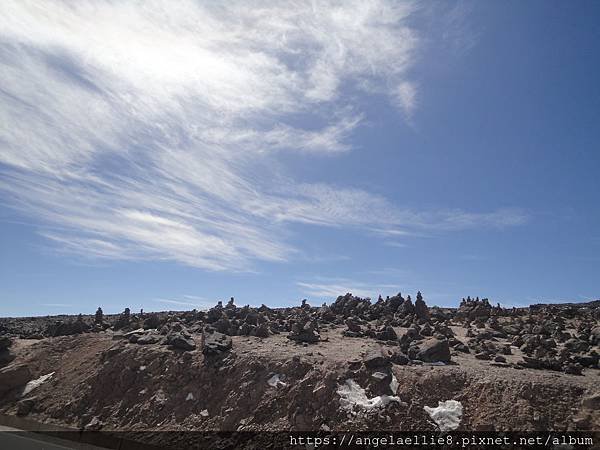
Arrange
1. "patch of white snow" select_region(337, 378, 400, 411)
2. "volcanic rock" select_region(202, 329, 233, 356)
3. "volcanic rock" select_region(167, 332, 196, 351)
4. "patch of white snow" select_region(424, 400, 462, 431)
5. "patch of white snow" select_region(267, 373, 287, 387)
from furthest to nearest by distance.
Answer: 1. "volcanic rock" select_region(167, 332, 196, 351)
2. "volcanic rock" select_region(202, 329, 233, 356)
3. "patch of white snow" select_region(267, 373, 287, 387)
4. "patch of white snow" select_region(337, 378, 400, 411)
5. "patch of white snow" select_region(424, 400, 462, 431)

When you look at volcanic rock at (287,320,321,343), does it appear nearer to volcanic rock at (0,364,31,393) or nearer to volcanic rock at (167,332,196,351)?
volcanic rock at (167,332,196,351)

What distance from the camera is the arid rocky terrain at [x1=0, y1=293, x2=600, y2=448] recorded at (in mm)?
13547

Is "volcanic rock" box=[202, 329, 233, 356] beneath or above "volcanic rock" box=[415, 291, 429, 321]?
beneath

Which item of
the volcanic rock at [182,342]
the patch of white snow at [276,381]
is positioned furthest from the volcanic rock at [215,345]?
the patch of white snow at [276,381]

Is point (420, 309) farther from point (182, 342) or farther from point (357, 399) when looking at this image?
point (182, 342)

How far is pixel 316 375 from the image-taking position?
53.5ft

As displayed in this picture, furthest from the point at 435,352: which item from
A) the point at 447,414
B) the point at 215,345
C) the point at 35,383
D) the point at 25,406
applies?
the point at 35,383

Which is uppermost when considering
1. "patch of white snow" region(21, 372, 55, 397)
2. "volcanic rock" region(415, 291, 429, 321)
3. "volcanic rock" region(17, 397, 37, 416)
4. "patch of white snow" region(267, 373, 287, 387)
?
"volcanic rock" region(415, 291, 429, 321)

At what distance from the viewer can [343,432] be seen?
13688mm

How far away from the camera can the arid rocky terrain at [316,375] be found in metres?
13.5

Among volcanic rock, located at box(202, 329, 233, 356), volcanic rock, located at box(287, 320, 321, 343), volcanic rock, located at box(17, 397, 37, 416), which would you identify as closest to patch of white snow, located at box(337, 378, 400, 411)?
volcanic rock, located at box(287, 320, 321, 343)

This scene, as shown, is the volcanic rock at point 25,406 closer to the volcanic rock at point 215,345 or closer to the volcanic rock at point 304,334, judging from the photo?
the volcanic rock at point 215,345

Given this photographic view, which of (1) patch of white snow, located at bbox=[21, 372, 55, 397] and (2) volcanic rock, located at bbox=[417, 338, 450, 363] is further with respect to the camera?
(1) patch of white snow, located at bbox=[21, 372, 55, 397]

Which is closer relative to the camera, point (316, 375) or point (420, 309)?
point (316, 375)
